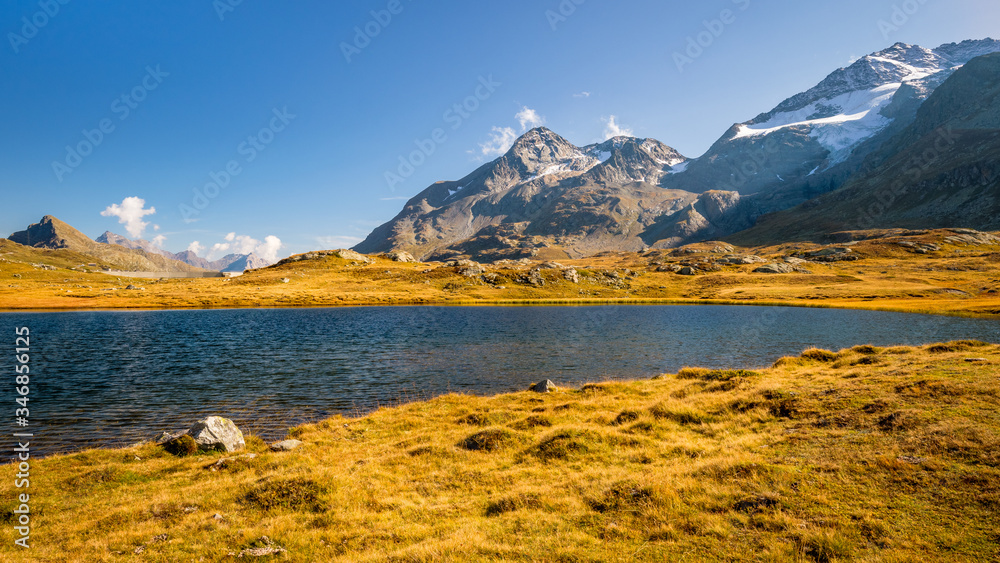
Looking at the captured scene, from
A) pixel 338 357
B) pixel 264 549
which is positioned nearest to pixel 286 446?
pixel 264 549

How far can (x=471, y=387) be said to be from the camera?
3828 centimetres

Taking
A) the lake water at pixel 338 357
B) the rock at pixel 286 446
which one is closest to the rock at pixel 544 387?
the lake water at pixel 338 357

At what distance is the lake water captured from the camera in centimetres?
3123

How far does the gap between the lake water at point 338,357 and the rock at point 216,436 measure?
4491mm

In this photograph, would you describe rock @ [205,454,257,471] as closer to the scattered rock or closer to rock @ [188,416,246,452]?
rock @ [188,416,246,452]

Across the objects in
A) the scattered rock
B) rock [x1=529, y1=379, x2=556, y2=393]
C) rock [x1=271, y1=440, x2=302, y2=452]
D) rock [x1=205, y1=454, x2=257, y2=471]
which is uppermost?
the scattered rock

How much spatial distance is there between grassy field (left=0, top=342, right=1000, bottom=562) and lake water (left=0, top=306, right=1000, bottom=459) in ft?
36.0

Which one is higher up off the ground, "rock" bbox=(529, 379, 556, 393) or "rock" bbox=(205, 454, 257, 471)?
"rock" bbox=(205, 454, 257, 471)

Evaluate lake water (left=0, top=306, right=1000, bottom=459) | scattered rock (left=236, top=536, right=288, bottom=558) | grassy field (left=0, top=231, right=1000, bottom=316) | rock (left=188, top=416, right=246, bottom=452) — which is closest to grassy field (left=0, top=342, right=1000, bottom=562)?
scattered rock (left=236, top=536, right=288, bottom=558)

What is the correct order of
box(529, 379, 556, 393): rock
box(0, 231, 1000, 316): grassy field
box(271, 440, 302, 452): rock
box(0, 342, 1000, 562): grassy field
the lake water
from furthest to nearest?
box(0, 231, 1000, 316): grassy field, box(529, 379, 556, 393): rock, the lake water, box(271, 440, 302, 452): rock, box(0, 342, 1000, 562): grassy field

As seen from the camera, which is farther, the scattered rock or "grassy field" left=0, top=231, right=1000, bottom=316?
"grassy field" left=0, top=231, right=1000, bottom=316

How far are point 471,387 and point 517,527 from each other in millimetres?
27192

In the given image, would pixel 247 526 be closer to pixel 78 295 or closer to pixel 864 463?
pixel 864 463

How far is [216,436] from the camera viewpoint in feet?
67.8
